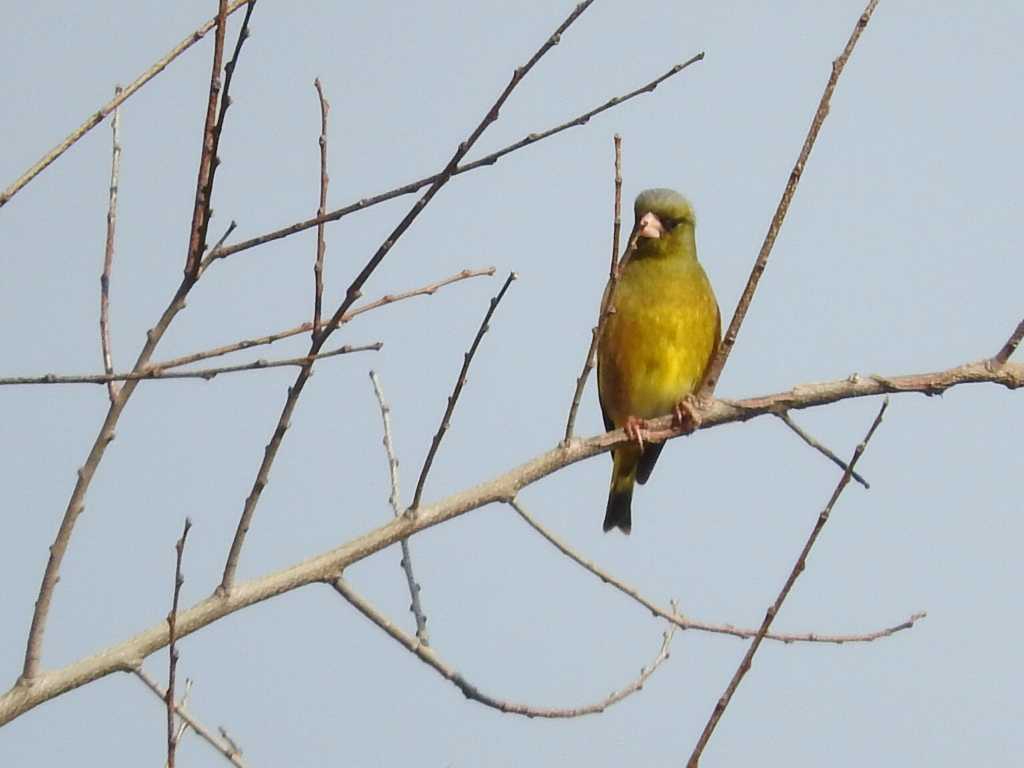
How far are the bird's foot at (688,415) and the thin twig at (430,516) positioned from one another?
36mm

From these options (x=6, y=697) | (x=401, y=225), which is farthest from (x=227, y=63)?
(x=6, y=697)

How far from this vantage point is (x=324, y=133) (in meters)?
3.54

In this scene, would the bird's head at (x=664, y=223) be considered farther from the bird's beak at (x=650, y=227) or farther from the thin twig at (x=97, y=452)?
the thin twig at (x=97, y=452)

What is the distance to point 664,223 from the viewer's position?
6.81m

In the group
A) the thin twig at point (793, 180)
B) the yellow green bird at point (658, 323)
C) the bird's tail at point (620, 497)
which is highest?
the thin twig at point (793, 180)

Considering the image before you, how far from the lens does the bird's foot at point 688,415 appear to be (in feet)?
14.3

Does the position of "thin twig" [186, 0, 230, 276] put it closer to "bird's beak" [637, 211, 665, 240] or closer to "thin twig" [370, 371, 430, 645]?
"thin twig" [370, 371, 430, 645]

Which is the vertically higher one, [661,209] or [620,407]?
[661,209]

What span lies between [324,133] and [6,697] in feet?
4.75

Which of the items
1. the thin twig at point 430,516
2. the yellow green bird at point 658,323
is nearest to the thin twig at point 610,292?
the thin twig at point 430,516

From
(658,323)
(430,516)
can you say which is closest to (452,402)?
(430,516)

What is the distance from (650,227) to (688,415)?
7.36 ft

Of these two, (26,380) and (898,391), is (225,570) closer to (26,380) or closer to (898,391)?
(26,380)

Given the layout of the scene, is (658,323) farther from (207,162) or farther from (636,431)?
(207,162)
